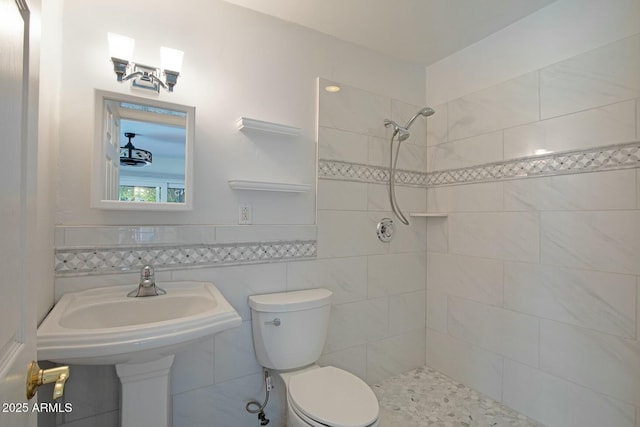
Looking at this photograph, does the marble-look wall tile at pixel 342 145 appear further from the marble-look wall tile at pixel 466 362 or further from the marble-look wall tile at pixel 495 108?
the marble-look wall tile at pixel 466 362

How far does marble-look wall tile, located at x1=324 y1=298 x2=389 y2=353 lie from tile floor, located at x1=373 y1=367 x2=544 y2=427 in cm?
34

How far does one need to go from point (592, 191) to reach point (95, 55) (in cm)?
233

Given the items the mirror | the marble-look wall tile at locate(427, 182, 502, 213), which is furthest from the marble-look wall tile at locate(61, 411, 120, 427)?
the marble-look wall tile at locate(427, 182, 502, 213)

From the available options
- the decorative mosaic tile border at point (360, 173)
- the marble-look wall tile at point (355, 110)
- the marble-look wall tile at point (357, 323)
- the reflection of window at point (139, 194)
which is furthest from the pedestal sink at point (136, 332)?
the marble-look wall tile at point (355, 110)

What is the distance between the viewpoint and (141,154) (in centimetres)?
135

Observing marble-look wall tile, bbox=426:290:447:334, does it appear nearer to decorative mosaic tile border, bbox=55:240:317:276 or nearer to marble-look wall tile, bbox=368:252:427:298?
marble-look wall tile, bbox=368:252:427:298

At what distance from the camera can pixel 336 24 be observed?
1795 millimetres

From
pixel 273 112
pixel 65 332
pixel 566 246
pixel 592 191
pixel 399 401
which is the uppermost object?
pixel 273 112

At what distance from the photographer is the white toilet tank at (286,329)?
4.91 ft

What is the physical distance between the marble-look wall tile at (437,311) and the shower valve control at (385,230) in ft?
1.83

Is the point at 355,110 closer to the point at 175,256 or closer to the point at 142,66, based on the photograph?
the point at 142,66

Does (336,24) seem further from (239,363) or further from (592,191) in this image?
(239,363)

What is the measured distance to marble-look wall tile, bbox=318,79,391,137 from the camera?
187cm

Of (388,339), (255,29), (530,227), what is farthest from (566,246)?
(255,29)
